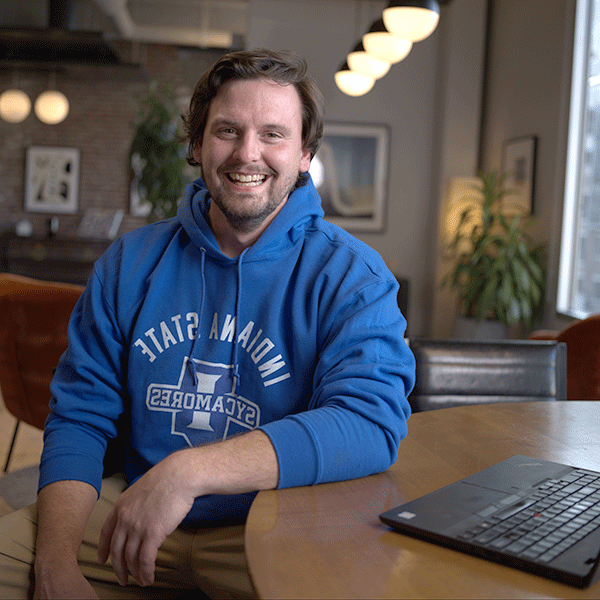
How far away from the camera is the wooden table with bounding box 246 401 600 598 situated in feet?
2.12

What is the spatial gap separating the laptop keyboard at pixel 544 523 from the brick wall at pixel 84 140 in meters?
8.35

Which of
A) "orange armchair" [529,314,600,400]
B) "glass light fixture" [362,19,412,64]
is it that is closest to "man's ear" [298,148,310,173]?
"orange armchair" [529,314,600,400]

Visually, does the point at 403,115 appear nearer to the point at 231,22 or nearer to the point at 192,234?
the point at 231,22

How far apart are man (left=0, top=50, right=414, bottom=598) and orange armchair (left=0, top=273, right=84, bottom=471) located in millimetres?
1386

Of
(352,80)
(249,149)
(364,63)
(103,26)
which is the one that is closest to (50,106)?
(103,26)

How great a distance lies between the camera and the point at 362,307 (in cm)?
111

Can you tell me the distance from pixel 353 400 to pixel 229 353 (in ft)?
0.95

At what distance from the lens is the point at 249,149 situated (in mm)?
1263

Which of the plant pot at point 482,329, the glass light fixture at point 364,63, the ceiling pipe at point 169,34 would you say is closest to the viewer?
the glass light fixture at point 364,63

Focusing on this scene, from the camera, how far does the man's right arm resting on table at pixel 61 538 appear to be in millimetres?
990

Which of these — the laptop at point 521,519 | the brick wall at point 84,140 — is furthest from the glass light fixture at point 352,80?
the brick wall at point 84,140

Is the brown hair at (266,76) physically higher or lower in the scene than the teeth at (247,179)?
higher

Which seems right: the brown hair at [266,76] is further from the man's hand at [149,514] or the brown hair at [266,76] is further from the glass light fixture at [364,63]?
the glass light fixture at [364,63]

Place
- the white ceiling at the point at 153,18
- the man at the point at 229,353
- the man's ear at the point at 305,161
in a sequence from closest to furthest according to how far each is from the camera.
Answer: the man at the point at 229,353
the man's ear at the point at 305,161
the white ceiling at the point at 153,18
